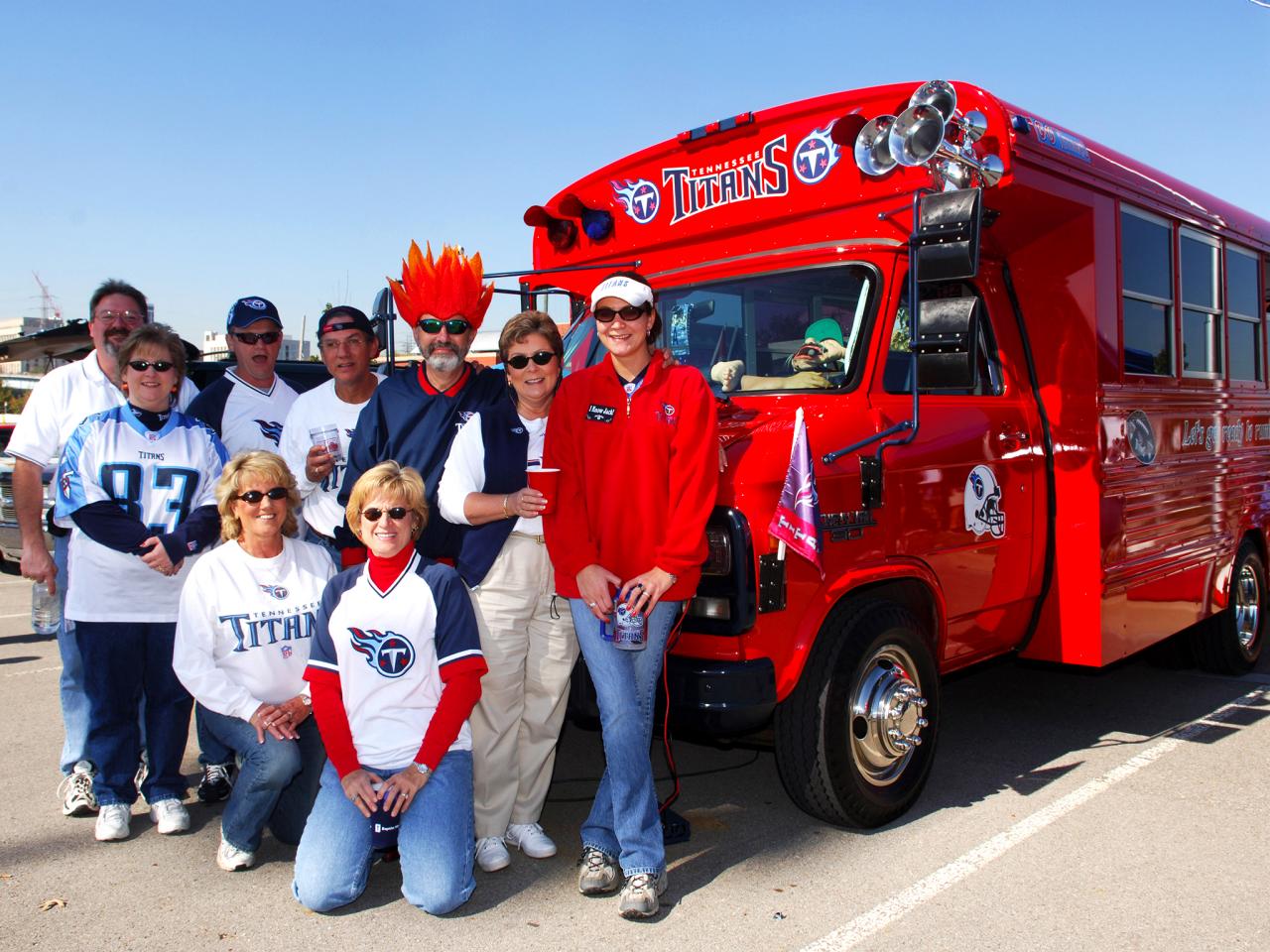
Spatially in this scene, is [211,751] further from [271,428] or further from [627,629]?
[627,629]

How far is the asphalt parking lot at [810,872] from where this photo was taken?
10.8 ft

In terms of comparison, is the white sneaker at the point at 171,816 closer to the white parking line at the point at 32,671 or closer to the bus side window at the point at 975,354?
the bus side window at the point at 975,354

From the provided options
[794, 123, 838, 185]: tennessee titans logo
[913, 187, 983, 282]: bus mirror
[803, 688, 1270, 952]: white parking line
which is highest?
[794, 123, 838, 185]: tennessee titans logo

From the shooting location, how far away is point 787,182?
4582 millimetres

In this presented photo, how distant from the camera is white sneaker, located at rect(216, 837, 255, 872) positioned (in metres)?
3.78

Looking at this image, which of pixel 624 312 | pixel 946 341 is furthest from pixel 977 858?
pixel 624 312

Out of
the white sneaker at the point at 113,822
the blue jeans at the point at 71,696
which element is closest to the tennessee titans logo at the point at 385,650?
the white sneaker at the point at 113,822

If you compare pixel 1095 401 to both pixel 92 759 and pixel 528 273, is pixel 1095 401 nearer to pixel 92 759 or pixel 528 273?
pixel 528 273

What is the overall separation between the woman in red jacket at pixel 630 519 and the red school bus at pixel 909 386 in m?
0.24

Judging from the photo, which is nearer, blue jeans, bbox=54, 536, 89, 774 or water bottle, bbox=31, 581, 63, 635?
blue jeans, bbox=54, 536, 89, 774

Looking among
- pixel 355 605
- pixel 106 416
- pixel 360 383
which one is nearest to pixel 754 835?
pixel 355 605

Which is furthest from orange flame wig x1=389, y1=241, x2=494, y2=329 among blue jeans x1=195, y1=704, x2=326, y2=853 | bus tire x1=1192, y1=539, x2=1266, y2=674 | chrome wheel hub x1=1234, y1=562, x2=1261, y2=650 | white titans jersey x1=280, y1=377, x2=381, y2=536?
chrome wheel hub x1=1234, y1=562, x2=1261, y2=650

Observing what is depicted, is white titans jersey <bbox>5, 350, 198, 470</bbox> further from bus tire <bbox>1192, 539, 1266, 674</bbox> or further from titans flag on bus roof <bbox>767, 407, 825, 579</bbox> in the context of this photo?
bus tire <bbox>1192, 539, 1266, 674</bbox>

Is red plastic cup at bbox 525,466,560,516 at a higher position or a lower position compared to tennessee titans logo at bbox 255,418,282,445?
lower
